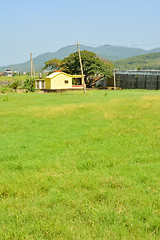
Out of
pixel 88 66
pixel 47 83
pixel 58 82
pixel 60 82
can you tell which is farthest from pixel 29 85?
pixel 88 66

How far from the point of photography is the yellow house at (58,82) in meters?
48.8

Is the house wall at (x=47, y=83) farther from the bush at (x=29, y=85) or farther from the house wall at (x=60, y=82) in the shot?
the bush at (x=29, y=85)

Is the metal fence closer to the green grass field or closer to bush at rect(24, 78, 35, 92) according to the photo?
bush at rect(24, 78, 35, 92)

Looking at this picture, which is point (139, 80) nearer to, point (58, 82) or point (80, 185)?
point (58, 82)

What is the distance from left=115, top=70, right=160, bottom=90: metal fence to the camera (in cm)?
4519

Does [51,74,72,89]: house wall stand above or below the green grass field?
above

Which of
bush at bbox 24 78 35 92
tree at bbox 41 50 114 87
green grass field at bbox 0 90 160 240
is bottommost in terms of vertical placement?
green grass field at bbox 0 90 160 240

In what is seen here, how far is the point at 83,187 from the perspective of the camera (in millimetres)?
5703

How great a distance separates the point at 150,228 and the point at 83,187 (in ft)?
6.59

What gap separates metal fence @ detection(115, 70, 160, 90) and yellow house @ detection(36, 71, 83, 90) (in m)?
9.69

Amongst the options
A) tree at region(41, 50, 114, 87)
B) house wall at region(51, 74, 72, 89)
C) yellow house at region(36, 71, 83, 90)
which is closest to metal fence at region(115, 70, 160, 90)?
tree at region(41, 50, 114, 87)

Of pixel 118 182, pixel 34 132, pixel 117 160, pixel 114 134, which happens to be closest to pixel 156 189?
pixel 118 182

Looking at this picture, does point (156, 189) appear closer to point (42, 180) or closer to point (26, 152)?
point (42, 180)

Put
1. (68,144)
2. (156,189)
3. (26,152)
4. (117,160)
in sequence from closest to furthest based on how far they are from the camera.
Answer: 1. (156,189)
2. (117,160)
3. (26,152)
4. (68,144)
